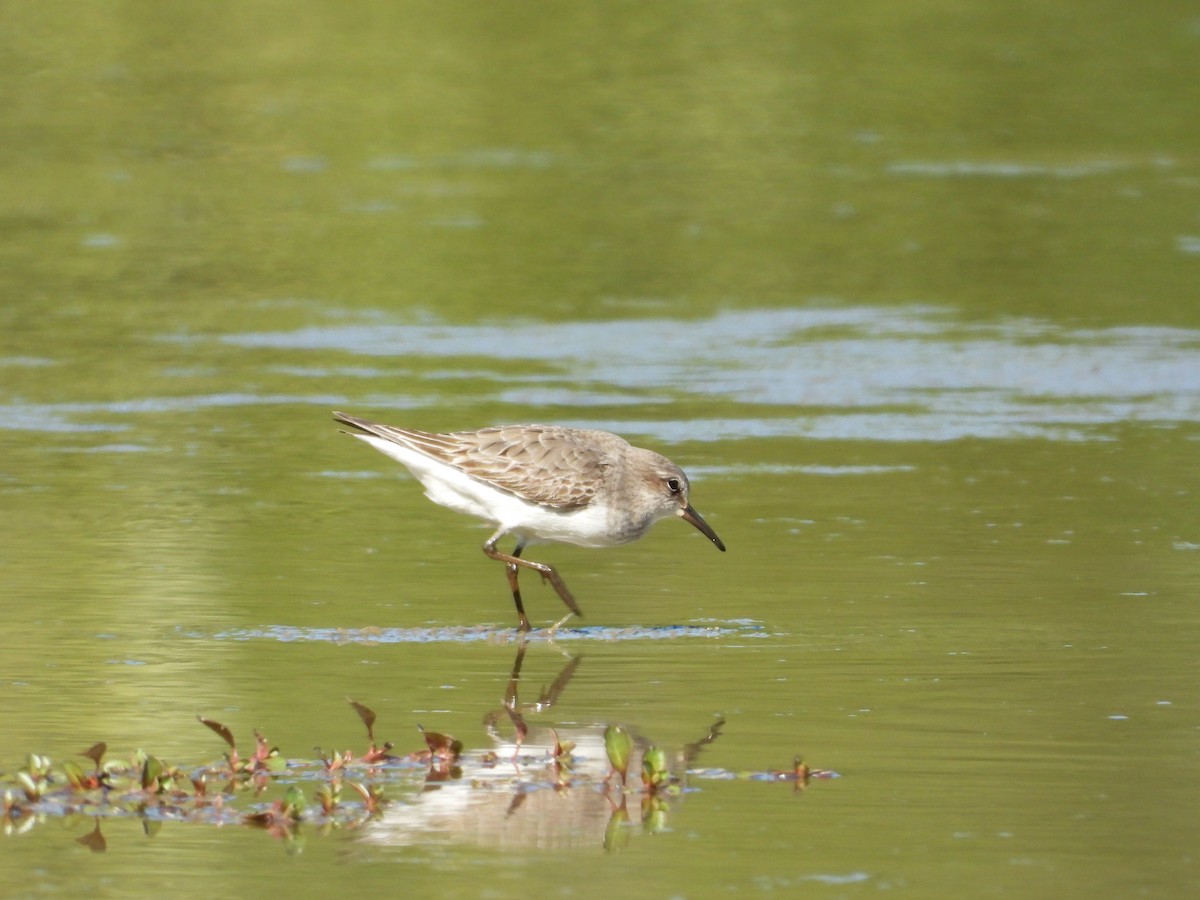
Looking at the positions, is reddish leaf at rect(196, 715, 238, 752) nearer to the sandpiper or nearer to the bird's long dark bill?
the sandpiper

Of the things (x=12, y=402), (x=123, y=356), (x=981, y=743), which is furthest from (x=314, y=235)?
(x=981, y=743)

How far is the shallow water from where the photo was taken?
263 inches

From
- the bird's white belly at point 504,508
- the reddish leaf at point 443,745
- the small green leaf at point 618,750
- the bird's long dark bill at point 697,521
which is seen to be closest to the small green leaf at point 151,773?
the reddish leaf at point 443,745

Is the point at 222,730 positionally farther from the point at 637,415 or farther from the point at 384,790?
the point at 637,415

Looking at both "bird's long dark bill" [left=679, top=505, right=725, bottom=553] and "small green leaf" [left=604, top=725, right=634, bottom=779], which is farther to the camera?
"bird's long dark bill" [left=679, top=505, right=725, bottom=553]

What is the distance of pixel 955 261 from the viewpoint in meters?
18.5

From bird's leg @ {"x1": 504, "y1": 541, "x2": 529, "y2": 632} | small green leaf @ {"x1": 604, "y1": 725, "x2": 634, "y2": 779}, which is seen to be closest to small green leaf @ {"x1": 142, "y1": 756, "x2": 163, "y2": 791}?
small green leaf @ {"x1": 604, "y1": 725, "x2": 634, "y2": 779}

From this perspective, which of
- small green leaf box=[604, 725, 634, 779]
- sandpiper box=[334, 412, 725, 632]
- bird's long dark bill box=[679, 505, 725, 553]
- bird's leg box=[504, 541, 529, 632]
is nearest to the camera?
small green leaf box=[604, 725, 634, 779]

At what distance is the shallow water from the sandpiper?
0.31m

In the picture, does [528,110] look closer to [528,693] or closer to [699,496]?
[699,496]

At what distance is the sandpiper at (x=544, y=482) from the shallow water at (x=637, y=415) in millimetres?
313

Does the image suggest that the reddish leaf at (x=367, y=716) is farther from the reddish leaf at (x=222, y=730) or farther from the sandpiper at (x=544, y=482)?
the sandpiper at (x=544, y=482)

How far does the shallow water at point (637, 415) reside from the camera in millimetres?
6691

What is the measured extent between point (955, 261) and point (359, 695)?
1128 cm
